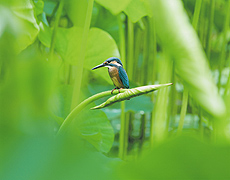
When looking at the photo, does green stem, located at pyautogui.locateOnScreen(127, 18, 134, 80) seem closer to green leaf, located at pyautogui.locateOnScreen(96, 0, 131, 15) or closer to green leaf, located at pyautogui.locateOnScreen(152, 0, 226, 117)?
green leaf, located at pyautogui.locateOnScreen(96, 0, 131, 15)

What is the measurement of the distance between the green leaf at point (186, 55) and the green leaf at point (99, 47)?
0.58ft

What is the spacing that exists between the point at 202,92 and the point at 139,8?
186mm

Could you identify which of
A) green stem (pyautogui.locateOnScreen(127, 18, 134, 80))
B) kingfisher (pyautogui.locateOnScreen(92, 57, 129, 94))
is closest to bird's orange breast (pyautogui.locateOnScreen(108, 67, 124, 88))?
kingfisher (pyautogui.locateOnScreen(92, 57, 129, 94))

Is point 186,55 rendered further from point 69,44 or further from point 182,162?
point 69,44

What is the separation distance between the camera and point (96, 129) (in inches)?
10.5

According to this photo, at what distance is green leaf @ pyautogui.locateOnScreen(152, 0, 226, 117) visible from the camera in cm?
7

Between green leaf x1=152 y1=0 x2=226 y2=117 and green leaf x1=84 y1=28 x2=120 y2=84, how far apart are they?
177 millimetres

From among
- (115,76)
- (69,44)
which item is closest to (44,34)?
(69,44)

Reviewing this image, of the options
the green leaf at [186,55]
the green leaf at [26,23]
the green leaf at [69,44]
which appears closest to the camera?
the green leaf at [186,55]

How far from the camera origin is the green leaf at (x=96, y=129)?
25 cm

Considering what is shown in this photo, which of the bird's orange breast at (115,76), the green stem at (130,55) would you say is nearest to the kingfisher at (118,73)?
the bird's orange breast at (115,76)

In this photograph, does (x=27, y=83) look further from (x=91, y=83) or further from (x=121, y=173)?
(x=91, y=83)

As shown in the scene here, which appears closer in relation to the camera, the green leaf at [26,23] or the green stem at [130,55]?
the green leaf at [26,23]

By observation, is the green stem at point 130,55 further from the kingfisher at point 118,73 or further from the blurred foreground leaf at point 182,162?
the blurred foreground leaf at point 182,162
